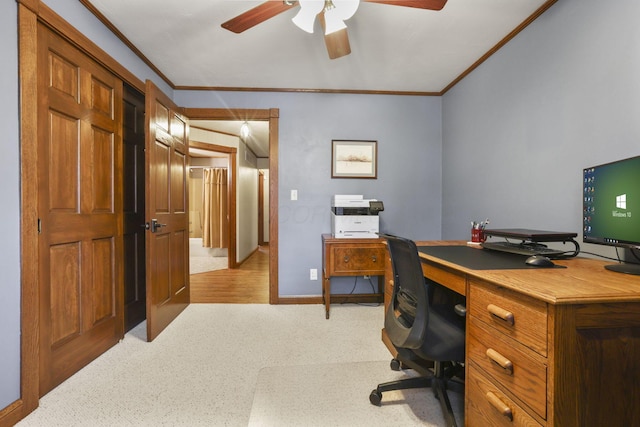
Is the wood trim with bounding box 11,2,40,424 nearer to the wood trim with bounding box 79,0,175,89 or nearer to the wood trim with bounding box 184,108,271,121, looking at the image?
the wood trim with bounding box 79,0,175,89

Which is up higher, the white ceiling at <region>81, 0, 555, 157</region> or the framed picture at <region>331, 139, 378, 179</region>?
the white ceiling at <region>81, 0, 555, 157</region>

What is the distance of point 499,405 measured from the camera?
0.98 m

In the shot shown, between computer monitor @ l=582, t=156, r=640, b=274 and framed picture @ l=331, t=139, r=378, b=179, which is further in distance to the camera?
framed picture @ l=331, t=139, r=378, b=179

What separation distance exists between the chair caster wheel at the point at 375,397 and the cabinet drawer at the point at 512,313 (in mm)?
700

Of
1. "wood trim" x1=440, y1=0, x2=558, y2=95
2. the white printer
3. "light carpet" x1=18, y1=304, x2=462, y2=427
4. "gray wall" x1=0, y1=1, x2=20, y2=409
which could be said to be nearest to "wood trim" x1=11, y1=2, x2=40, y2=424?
"gray wall" x1=0, y1=1, x2=20, y2=409

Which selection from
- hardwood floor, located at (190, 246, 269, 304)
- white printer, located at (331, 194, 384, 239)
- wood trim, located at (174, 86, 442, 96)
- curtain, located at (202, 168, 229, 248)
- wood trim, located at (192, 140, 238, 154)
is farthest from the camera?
curtain, located at (202, 168, 229, 248)

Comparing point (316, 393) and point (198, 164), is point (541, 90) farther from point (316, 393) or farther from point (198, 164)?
point (198, 164)

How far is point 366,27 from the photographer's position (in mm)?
1961

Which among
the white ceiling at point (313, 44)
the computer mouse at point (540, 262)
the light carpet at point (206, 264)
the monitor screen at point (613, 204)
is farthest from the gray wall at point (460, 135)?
the light carpet at point (206, 264)

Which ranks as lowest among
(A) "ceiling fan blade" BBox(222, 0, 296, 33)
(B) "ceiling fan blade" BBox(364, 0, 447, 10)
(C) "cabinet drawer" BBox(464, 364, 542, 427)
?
(C) "cabinet drawer" BBox(464, 364, 542, 427)

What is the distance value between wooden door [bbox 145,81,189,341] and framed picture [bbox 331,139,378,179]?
62.2 inches

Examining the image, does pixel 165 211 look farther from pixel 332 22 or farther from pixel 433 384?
pixel 433 384

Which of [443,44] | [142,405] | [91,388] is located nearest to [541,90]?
[443,44]

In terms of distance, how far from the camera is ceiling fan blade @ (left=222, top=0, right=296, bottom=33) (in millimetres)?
1450
